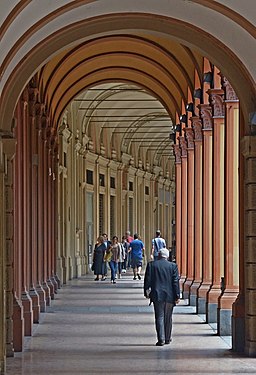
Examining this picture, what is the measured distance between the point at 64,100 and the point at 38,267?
842 centimetres

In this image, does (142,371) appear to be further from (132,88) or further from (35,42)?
(132,88)

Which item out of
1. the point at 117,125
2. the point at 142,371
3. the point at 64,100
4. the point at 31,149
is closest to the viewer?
the point at 142,371

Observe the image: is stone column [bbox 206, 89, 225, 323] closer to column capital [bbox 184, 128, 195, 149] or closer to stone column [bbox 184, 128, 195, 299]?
stone column [bbox 184, 128, 195, 299]

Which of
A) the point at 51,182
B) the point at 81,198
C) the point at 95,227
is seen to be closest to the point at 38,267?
the point at 51,182

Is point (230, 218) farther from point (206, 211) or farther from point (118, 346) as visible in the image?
point (206, 211)

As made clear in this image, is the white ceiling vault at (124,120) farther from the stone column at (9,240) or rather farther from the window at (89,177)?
the stone column at (9,240)

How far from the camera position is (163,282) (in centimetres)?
1498

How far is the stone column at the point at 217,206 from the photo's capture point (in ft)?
58.5

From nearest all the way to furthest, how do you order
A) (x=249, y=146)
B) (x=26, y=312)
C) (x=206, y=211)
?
(x=249, y=146) < (x=26, y=312) < (x=206, y=211)

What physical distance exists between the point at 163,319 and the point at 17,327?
7.10ft

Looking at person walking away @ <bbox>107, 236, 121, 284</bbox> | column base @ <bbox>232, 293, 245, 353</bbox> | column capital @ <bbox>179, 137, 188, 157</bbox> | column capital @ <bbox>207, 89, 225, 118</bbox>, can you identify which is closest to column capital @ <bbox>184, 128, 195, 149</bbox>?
column capital @ <bbox>179, 137, 188, 157</bbox>

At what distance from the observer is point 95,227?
131 feet

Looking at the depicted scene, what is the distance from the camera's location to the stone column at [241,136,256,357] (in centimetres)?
1365

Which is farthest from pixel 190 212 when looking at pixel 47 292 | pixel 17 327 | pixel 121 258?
pixel 121 258
